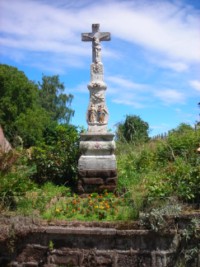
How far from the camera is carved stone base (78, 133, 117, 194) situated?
8750mm

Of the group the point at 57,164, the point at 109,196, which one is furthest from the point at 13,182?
the point at 57,164

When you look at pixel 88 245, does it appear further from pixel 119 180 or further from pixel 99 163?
pixel 119 180

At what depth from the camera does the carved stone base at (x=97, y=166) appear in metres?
8.75

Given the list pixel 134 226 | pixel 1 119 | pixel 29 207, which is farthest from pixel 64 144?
pixel 1 119

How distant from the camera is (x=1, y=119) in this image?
26500 millimetres

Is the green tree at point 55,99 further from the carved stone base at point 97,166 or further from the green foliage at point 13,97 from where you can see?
the carved stone base at point 97,166

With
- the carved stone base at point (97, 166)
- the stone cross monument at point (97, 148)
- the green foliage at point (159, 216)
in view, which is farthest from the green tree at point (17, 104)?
the green foliage at point (159, 216)

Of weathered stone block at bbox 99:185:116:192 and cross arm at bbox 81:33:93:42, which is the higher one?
cross arm at bbox 81:33:93:42

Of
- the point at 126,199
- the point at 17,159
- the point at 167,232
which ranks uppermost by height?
the point at 17,159

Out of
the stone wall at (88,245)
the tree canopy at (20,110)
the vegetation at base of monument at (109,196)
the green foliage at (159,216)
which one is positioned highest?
the tree canopy at (20,110)

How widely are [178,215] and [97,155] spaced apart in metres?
3.12

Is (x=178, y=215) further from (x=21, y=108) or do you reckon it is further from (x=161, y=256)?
(x=21, y=108)

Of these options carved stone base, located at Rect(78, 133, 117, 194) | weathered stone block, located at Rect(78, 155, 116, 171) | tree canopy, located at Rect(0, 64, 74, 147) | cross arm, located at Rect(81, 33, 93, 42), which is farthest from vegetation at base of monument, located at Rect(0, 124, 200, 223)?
tree canopy, located at Rect(0, 64, 74, 147)

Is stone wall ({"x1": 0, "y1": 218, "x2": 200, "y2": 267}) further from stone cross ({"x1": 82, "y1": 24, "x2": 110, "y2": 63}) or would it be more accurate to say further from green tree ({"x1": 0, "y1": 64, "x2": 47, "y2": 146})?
green tree ({"x1": 0, "y1": 64, "x2": 47, "y2": 146})
